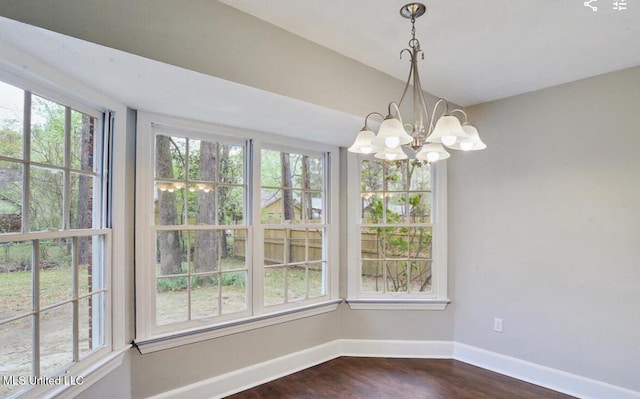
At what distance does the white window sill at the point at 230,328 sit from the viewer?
2.30m

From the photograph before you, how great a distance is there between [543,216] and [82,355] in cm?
339

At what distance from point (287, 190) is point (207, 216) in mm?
776

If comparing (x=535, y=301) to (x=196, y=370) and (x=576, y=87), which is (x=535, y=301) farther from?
(x=196, y=370)

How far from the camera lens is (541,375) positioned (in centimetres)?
280

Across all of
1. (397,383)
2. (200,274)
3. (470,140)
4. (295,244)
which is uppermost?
(470,140)

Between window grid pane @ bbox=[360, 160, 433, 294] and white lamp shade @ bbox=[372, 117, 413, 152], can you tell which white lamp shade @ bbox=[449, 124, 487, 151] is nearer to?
white lamp shade @ bbox=[372, 117, 413, 152]

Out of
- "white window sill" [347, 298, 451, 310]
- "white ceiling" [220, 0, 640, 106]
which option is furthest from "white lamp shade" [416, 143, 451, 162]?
"white window sill" [347, 298, 451, 310]

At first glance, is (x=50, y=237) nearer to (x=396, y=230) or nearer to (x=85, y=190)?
(x=85, y=190)

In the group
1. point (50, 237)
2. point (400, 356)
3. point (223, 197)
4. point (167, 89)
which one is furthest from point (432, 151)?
point (400, 356)

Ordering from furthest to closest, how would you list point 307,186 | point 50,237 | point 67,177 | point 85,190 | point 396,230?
1. point 396,230
2. point 307,186
3. point 85,190
4. point 67,177
5. point 50,237

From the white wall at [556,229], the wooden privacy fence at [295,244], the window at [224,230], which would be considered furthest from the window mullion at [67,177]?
the white wall at [556,229]

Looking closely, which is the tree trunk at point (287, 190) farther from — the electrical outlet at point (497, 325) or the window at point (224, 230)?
the electrical outlet at point (497, 325)

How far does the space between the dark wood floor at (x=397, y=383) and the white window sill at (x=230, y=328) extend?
47cm

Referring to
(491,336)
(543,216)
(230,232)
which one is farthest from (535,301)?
(230,232)
